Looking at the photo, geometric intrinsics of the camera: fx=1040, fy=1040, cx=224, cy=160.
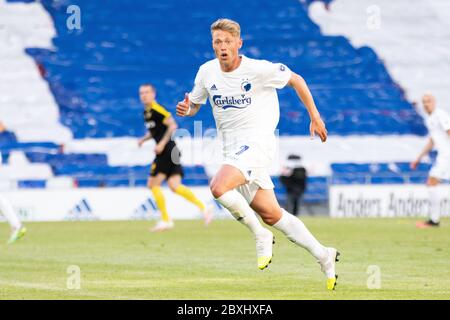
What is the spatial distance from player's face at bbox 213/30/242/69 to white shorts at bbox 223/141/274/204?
30.6 inches

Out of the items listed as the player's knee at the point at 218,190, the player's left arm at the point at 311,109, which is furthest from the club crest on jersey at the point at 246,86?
the player's knee at the point at 218,190

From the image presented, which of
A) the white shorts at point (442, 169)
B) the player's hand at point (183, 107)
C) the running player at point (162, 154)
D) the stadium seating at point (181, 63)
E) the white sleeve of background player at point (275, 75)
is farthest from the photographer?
the stadium seating at point (181, 63)

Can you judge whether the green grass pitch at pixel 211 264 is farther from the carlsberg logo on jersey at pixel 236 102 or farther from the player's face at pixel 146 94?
the player's face at pixel 146 94

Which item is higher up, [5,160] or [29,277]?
[29,277]

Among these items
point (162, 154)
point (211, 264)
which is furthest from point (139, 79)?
point (211, 264)

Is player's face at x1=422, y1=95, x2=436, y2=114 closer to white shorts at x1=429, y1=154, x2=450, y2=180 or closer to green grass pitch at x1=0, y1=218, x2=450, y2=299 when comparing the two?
white shorts at x1=429, y1=154, x2=450, y2=180

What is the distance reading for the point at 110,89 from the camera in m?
28.6

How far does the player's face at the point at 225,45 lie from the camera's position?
9.22 meters

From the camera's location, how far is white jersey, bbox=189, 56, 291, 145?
30.7ft

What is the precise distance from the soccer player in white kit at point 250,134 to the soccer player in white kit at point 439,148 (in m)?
10.3

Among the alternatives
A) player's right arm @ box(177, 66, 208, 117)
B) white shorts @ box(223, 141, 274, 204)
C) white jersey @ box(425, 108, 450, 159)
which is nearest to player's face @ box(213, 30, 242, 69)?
player's right arm @ box(177, 66, 208, 117)
